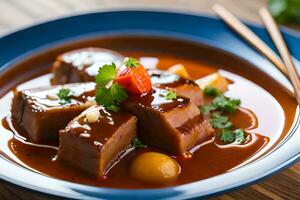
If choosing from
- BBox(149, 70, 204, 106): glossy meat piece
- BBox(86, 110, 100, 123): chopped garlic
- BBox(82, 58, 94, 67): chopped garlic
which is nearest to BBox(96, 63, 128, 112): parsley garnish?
BBox(86, 110, 100, 123): chopped garlic

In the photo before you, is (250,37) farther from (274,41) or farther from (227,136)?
(227,136)

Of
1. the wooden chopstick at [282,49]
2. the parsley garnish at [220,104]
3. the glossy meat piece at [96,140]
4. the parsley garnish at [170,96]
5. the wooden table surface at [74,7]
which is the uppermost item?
the wooden table surface at [74,7]

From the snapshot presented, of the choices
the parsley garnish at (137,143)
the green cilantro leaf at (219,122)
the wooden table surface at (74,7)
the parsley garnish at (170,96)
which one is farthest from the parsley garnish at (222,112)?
the wooden table surface at (74,7)

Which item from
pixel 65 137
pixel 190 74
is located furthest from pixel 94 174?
pixel 190 74

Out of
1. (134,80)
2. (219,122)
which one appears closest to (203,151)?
(219,122)

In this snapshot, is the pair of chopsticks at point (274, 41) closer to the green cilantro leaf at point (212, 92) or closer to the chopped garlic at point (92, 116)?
the green cilantro leaf at point (212, 92)

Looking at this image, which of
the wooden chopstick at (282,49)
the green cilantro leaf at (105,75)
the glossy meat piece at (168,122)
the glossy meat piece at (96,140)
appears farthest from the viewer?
the wooden chopstick at (282,49)

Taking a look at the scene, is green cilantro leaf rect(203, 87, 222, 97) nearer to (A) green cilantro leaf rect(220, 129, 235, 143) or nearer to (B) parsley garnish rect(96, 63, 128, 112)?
(A) green cilantro leaf rect(220, 129, 235, 143)
